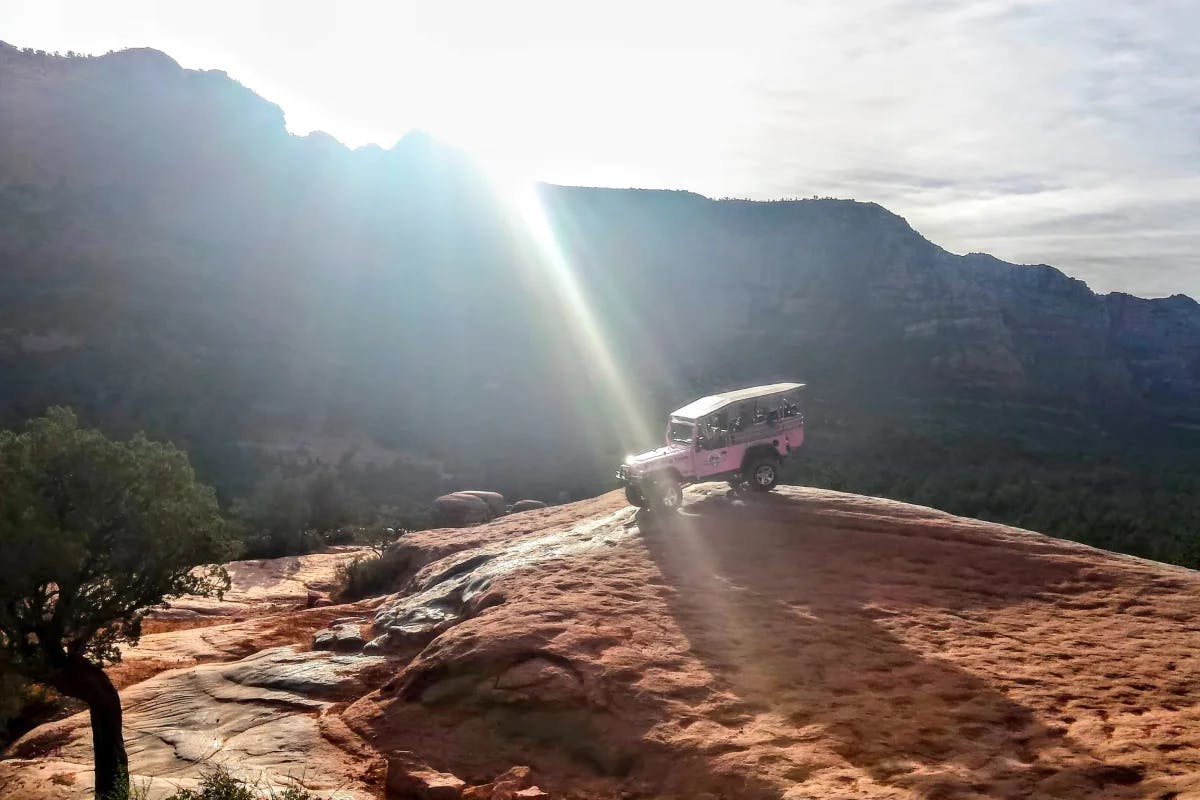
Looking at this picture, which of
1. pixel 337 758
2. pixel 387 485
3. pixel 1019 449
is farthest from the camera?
pixel 1019 449

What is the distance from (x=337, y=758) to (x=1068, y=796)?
6.95 meters

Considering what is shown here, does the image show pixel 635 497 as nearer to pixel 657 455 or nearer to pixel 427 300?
pixel 657 455

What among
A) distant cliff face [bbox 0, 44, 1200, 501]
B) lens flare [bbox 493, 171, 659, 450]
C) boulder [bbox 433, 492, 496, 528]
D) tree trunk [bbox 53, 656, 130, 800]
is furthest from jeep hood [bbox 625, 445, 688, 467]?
lens flare [bbox 493, 171, 659, 450]

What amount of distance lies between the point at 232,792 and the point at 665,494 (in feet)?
27.1

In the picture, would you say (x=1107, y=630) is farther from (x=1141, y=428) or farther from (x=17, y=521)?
(x=1141, y=428)

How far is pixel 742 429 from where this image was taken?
14016mm

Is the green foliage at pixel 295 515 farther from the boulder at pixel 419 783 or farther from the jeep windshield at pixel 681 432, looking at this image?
the boulder at pixel 419 783

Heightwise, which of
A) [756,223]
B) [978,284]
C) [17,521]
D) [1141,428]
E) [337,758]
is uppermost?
[756,223]

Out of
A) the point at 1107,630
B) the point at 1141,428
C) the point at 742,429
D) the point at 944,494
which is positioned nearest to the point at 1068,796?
the point at 1107,630

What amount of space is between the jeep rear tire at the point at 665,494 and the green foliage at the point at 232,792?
7467 millimetres

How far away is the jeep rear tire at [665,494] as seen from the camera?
539 inches

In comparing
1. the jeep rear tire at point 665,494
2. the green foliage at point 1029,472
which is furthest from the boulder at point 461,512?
the jeep rear tire at point 665,494

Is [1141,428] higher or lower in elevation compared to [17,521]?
lower

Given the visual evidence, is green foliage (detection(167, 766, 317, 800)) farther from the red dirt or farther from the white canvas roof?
the white canvas roof
